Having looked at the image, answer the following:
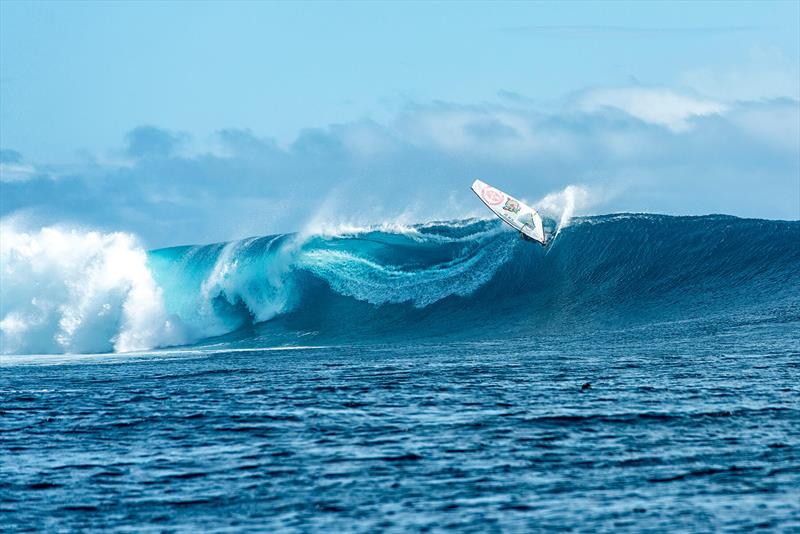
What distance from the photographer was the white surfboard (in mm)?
33281

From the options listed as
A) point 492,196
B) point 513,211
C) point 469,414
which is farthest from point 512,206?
point 469,414

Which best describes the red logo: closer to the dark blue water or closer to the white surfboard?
the white surfboard

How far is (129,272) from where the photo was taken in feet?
121

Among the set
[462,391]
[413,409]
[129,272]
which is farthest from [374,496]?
[129,272]

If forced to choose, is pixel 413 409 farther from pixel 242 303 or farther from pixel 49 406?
pixel 242 303

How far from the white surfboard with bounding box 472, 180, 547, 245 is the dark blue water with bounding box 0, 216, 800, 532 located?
1972 millimetres

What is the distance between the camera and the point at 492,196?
34156mm

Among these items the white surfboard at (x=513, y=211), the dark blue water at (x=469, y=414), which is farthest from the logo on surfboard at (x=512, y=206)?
the dark blue water at (x=469, y=414)

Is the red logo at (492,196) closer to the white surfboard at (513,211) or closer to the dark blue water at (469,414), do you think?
the white surfboard at (513,211)

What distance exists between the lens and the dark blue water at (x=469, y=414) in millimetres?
8812

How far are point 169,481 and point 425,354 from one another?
1199 centimetres

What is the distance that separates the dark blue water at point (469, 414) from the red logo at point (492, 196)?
3038 millimetres

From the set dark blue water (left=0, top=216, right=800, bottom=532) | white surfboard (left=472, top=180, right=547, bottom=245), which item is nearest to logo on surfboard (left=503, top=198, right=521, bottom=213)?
white surfboard (left=472, top=180, right=547, bottom=245)

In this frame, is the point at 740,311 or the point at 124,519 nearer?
the point at 124,519
